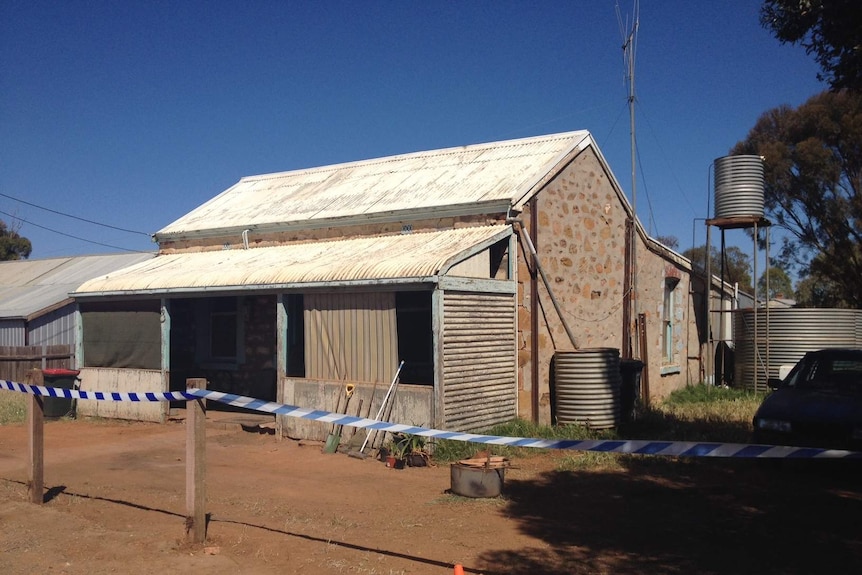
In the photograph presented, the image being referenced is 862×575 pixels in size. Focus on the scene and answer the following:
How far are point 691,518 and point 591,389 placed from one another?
5.36 metres

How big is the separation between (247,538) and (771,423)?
6077 millimetres

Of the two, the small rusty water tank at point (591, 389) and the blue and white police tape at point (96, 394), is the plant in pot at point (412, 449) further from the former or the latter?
the blue and white police tape at point (96, 394)

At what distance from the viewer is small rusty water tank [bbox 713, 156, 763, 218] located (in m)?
17.0

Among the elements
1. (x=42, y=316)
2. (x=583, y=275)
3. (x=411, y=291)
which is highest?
(x=583, y=275)

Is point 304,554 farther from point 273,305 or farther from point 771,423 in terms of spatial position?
point 273,305

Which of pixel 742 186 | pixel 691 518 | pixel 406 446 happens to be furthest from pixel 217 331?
pixel 691 518

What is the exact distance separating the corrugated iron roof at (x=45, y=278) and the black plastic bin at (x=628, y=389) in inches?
543

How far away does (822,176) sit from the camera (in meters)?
27.5

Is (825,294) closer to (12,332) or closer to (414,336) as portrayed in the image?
(414,336)

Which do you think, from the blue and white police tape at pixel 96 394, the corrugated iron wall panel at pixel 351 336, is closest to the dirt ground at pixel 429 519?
the blue and white police tape at pixel 96 394

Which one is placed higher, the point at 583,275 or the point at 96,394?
the point at 583,275

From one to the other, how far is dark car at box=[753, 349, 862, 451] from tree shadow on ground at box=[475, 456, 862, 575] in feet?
1.70

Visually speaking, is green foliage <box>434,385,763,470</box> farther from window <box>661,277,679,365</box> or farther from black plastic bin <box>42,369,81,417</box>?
black plastic bin <box>42,369,81,417</box>

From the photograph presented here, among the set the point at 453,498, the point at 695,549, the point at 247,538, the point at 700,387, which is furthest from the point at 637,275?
the point at 247,538
